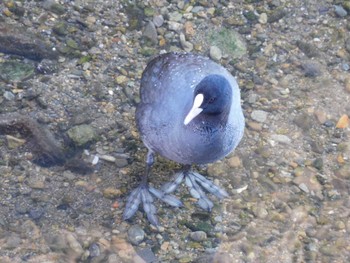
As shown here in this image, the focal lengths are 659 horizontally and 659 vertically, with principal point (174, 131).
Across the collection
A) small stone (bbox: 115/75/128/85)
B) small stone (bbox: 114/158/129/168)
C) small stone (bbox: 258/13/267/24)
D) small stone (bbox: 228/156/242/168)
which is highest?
small stone (bbox: 258/13/267/24)

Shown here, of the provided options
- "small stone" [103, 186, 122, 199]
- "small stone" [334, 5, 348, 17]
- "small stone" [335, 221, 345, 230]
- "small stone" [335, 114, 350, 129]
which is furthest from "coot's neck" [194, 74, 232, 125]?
A: "small stone" [334, 5, 348, 17]

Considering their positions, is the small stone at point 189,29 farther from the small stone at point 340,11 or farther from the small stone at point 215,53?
the small stone at point 340,11

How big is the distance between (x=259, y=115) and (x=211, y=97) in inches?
58.7

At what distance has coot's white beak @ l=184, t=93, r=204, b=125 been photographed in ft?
12.4

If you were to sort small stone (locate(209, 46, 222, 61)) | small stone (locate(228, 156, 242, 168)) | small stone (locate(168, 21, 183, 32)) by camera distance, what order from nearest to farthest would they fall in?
1. small stone (locate(228, 156, 242, 168))
2. small stone (locate(209, 46, 222, 61))
3. small stone (locate(168, 21, 183, 32))

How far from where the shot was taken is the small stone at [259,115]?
5168 mm

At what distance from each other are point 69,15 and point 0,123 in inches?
53.5

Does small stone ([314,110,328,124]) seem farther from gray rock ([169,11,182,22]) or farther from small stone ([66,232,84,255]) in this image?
small stone ([66,232,84,255])

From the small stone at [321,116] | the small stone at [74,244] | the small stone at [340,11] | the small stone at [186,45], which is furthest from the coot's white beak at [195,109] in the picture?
the small stone at [340,11]

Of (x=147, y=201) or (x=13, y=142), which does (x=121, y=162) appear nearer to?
(x=147, y=201)

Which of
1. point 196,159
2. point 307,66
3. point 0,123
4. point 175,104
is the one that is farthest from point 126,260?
point 307,66

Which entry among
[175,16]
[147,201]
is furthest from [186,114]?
[175,16]

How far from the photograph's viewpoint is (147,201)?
4.55 m

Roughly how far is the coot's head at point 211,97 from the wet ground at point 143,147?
3.10ft
